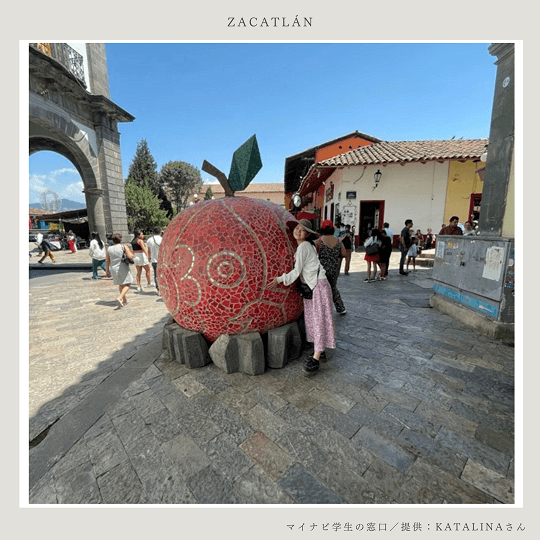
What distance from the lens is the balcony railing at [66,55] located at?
398 inches

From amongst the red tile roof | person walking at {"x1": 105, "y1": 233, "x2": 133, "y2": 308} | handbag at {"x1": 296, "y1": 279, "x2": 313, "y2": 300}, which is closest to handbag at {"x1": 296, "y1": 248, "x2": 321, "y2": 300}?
handbag at {"x1": 296, "y1": 279, "x2": 313, "y2": 300}

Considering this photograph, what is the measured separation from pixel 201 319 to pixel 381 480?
1909 mm

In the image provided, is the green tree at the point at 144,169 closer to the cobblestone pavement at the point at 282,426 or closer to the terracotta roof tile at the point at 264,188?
the terracotta roof tile at the point at 264,188

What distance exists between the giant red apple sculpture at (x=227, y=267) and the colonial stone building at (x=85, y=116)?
11.7 meters

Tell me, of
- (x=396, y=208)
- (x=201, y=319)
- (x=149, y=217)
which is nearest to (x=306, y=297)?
(x=201, y=319)

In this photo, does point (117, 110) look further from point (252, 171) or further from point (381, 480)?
point (381, 480)

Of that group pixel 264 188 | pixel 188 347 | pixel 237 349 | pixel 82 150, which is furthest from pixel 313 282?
pixel 264 188

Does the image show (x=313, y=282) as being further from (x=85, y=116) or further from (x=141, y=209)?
(x=141, y=209)

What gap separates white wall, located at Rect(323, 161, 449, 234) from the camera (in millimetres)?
12297

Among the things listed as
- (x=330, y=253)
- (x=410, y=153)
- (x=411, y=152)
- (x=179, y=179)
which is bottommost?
(x=330, y=253)

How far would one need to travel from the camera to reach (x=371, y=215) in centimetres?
1348

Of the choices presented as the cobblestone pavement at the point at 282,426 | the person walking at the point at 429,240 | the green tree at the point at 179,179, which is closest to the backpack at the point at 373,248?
the cobblestone pavement at the point at 282,426

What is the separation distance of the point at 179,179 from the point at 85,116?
23773 millimetres

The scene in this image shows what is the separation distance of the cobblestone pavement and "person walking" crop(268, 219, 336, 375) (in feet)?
1.10
